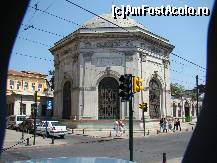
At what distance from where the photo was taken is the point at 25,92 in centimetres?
6253

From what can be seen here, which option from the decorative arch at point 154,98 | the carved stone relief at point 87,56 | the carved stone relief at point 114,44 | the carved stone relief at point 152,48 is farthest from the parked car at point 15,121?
the carved stone relief at point 152,48

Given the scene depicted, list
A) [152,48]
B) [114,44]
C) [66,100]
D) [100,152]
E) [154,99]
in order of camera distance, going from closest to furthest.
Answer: [100,152]
[114,44]
[154,99]
[152,48]
[66,100]

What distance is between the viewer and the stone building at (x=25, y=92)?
2189 inches

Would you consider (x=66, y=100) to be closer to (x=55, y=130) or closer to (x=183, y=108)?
(x=55, y=130)

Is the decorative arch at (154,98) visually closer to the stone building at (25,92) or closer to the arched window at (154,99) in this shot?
the arched window at (154,99)

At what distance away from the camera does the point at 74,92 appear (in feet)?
134

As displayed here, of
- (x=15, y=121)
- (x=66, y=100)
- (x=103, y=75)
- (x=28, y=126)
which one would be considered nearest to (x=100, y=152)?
(x=28, y=126)

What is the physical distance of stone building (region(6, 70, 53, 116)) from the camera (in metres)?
55.6

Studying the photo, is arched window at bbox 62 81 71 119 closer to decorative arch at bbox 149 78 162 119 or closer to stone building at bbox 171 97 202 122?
decorative arch at bbox 149 78 162 119

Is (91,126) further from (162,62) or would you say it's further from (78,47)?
(162,62)

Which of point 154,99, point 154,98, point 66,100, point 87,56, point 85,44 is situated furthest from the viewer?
point 66,100

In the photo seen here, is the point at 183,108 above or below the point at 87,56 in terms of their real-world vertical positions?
A: below

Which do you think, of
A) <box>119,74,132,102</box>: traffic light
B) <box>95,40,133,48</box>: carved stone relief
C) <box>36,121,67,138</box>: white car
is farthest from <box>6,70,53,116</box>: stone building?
<box>119,74,132,102</box>: traffic light

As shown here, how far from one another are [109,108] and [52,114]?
11350 mm
